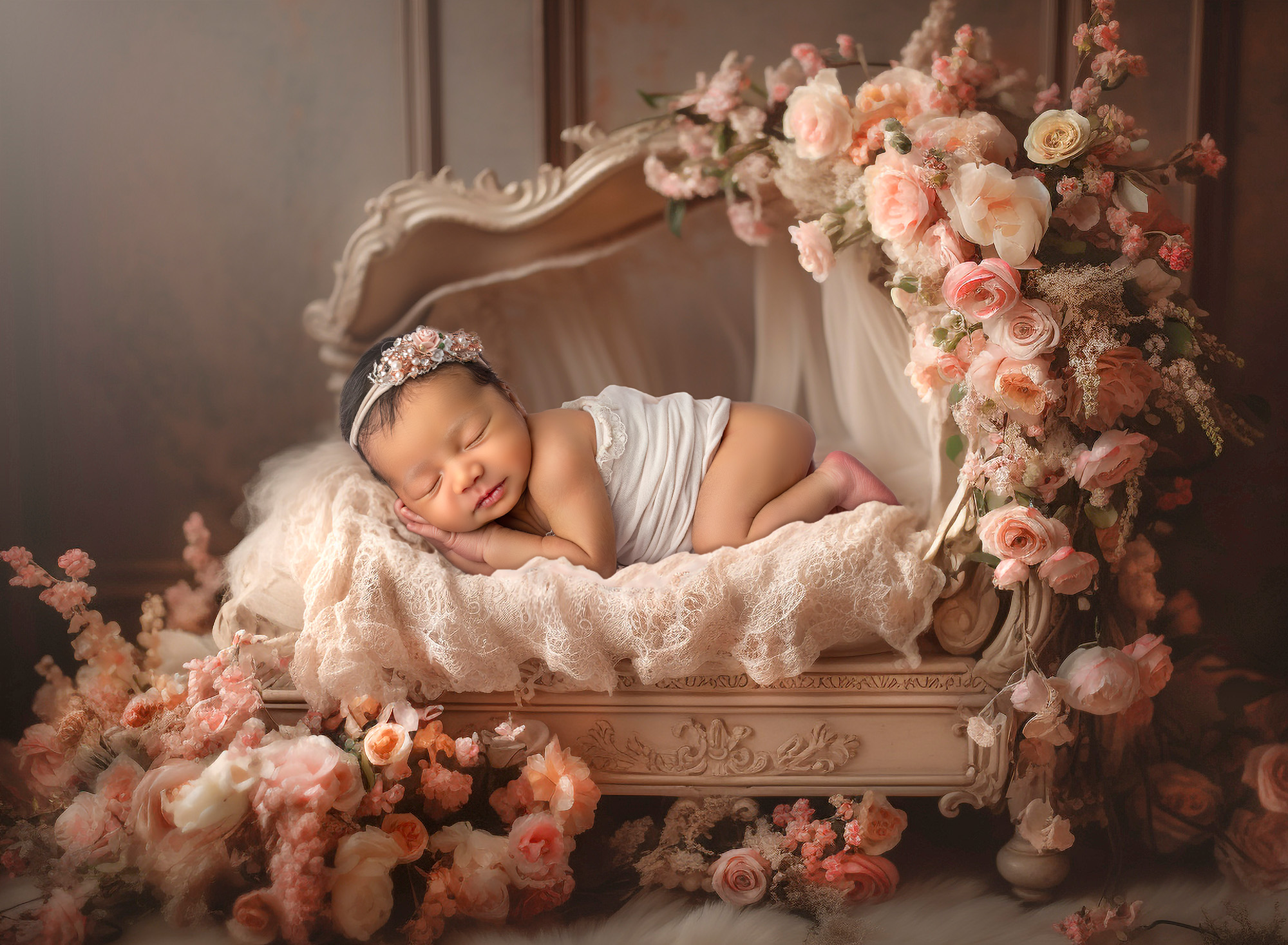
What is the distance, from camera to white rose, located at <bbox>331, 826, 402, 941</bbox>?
1.13 meters

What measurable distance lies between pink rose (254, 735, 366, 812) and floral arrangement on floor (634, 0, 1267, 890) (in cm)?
96

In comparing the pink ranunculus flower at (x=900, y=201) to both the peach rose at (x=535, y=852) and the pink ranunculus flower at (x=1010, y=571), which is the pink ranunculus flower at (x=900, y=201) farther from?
the peach rose at (x=535, y=852)

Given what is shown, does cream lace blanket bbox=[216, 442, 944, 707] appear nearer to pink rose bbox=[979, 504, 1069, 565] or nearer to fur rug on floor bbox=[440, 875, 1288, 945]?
pink rose bbox=[979, 504, 1069, 565]

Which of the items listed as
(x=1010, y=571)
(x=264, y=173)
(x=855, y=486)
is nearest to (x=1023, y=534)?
(x=1010, y=571)

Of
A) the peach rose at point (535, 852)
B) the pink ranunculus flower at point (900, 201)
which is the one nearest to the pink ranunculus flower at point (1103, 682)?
the pink ranunculus flower at point (900, 201)

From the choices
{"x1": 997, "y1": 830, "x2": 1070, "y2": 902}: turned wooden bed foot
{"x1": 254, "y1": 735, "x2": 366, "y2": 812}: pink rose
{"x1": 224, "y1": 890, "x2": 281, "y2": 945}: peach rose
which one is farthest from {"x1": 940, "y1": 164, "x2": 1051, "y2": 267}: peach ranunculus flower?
{"x1": 224, "y1": 890, "x2": 281, "y2": 945}: peach rose

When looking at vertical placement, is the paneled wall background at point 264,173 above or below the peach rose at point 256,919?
above

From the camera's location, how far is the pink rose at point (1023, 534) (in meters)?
1.15

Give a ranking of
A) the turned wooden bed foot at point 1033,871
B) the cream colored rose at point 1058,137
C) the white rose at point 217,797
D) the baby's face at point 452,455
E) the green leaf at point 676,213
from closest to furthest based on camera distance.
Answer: the white rose at point 217,797, the cream colored rose at point 1058,137, the turned wooden bed foot at point 1033,871, the baby's face at point 452,455, the green leaf at point 676,213

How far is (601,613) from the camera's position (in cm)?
124

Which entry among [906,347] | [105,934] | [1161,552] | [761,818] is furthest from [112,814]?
[1161,552]

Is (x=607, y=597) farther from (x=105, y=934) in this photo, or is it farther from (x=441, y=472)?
(x=105, y=934)

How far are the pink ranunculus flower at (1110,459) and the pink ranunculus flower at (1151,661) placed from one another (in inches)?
11.5

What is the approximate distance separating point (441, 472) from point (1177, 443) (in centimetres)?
150
